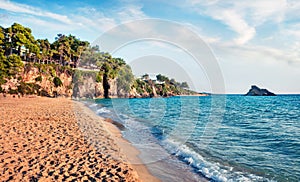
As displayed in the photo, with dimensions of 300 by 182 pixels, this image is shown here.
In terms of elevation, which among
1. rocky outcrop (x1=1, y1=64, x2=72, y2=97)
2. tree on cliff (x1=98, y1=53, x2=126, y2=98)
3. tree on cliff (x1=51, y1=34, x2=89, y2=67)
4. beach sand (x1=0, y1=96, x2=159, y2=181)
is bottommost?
beach sand (x1=0, y1=96, x2=159, y2=181)

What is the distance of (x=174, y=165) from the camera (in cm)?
895

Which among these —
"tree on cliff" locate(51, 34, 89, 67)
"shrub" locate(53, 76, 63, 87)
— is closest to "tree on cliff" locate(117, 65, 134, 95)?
"tree on cliff" locate(51, 34, 89, 67)

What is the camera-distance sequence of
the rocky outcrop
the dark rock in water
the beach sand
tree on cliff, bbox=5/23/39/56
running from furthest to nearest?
the dark rock in water
tree on cliff, bbox=5/23/39/56
the rocky outcrop
the beach sand

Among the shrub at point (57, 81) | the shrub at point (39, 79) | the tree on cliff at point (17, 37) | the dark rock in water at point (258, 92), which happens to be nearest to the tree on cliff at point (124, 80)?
the shrub at point (57, 81)

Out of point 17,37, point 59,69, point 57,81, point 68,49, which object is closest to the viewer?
point 17,37

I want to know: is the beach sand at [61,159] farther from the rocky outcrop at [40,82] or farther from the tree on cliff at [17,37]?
the tree on cliff at [17,37]

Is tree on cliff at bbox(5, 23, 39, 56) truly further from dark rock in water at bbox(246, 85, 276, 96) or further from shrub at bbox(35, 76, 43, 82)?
dark rock in water at bbox(246, 85, 276, 96)

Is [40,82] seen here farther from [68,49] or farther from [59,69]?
[68,49]

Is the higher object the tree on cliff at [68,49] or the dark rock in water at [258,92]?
the tree on cliff at [68,49]

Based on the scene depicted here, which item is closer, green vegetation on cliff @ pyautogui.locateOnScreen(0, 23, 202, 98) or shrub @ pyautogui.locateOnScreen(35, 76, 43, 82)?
green vegetation on cliff @ pyautogui.locateOnScreen(0, 23, 202, 98)

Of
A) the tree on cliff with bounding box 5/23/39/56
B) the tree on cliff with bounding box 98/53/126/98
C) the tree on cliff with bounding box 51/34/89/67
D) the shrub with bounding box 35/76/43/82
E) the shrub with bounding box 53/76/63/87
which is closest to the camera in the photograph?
the tree on cliff with bounding box 5/23/39/56

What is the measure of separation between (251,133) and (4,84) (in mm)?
38994

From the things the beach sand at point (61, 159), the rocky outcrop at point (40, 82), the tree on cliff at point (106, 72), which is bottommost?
the beach sand at point (61, 159)

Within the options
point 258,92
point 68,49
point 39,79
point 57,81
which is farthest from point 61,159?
point 258,92
